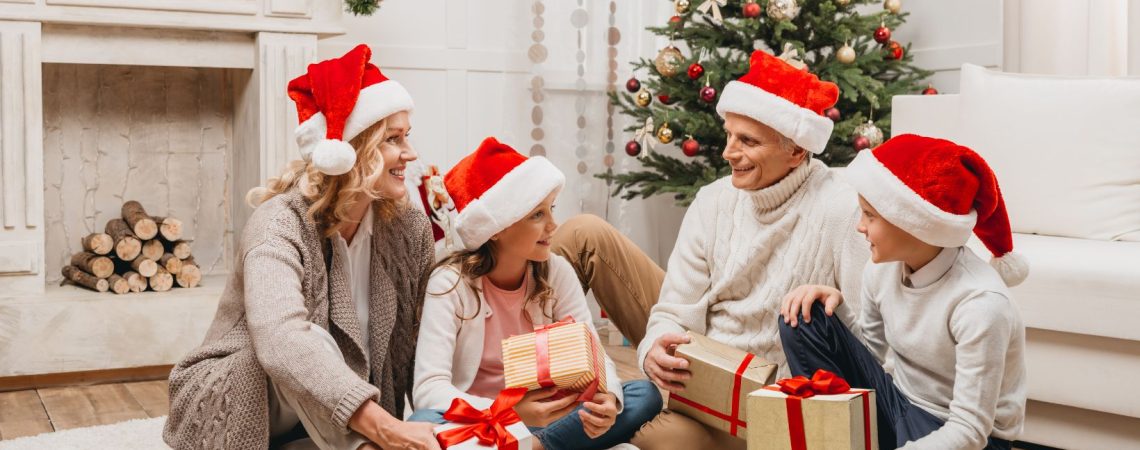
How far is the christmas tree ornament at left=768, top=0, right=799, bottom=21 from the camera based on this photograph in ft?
12.1

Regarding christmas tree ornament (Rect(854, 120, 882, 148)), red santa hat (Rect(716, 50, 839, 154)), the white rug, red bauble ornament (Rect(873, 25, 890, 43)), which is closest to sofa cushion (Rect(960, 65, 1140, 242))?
christmas tree ornament (Rect(854, 120, 882, 148))

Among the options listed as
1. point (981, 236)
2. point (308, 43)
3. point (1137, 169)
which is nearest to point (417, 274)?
point (981, 236)

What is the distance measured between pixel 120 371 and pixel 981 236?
8.76 feet

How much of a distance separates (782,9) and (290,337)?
245 cm

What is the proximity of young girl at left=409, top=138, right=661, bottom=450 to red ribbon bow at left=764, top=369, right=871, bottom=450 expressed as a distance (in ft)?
1.17

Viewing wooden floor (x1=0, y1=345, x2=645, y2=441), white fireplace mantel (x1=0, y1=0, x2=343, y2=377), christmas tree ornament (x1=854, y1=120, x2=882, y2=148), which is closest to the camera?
wooden floor (x1=0, y1=345, x2=645, y2=441)

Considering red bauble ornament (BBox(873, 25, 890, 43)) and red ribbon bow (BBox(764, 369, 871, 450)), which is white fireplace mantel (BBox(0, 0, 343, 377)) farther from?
red ribbon bow (BBox(764, 369, 871, 450))

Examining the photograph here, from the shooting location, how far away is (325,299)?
1.97 metres

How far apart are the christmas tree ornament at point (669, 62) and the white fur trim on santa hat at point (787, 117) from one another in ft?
5.71

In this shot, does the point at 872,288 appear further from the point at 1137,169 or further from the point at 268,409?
the point at 1137,169

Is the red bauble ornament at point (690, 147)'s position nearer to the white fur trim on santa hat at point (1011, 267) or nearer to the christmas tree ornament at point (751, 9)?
the christmas tree ornament at point (751, 9)

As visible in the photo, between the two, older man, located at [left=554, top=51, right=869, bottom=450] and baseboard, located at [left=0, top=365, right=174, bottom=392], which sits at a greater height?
older man, located at [left=554, top=51, right=869, bottom=450]

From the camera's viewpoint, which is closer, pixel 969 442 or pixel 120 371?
pixel 969 442

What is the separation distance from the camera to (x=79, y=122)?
371 cm
